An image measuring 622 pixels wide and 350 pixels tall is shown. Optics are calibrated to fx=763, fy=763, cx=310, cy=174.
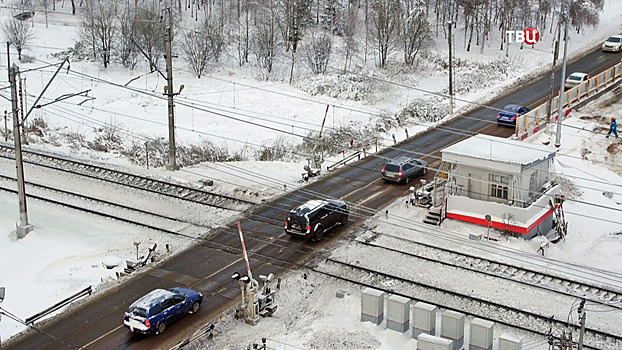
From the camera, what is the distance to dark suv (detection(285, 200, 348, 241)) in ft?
109

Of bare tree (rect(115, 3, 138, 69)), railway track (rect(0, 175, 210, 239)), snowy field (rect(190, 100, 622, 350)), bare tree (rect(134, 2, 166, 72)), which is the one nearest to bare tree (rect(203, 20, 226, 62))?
bare tree (rect(134, 2, 166, 72))

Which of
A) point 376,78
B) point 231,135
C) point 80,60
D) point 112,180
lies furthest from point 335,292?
point 80,60

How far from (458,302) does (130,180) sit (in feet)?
65.1

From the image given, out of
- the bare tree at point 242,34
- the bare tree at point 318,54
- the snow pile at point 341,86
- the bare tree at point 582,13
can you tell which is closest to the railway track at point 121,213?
the snow pile at point 341,86

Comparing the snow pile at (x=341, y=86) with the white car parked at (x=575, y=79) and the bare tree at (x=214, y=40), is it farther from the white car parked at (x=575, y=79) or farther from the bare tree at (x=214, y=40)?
the white car parked at (x=575, y=79)

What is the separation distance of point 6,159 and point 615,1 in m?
78.6

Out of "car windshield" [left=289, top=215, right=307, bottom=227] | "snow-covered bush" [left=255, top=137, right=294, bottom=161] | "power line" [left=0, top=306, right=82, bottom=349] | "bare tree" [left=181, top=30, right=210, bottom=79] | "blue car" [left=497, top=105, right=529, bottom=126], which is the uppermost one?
"bare tree" [left=181, top=30, right=210, bottom=79]

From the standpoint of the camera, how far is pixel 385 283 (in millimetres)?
30344

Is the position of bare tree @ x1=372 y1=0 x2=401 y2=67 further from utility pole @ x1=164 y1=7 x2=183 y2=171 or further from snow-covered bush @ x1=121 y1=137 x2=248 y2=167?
utility pole @ x1=164 y1=7 x2=183 y2=171

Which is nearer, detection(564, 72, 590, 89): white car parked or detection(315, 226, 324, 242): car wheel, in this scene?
detection(315, 226, 324, 242): car wheel

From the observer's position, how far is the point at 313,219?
109ft

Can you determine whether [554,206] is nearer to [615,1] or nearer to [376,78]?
[376,78]

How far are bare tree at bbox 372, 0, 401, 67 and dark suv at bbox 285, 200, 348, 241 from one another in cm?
3456

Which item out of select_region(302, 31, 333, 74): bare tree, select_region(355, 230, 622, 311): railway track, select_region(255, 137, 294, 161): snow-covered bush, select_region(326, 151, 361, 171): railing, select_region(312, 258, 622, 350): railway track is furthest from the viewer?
select_region(302, 31, 333, 74): bare tree
